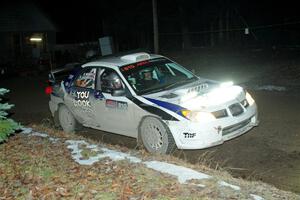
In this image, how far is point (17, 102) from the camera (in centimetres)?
1442

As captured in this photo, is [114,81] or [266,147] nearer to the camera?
[266,147]

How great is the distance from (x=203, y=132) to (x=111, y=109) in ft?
6.62

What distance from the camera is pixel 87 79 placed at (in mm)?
8625

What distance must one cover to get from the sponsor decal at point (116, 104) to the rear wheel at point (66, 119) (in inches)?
56.8

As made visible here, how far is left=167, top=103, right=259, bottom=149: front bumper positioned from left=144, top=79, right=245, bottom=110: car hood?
0.28m

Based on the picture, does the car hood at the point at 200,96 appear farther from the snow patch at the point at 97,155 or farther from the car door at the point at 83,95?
the car door at the point at 83,95

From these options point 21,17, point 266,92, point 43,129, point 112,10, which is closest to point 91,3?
Result: point 112,10

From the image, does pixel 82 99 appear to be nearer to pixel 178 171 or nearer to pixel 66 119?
pixel 66 119

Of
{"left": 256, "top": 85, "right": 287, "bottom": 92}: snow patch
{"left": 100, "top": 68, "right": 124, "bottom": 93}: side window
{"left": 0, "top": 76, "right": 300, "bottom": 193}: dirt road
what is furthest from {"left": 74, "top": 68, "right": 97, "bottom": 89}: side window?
{"left": 256, "top": 85, "right": 287, "bottom": 92}: snow patch

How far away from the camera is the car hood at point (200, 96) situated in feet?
22.6

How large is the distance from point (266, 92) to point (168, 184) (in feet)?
26.4

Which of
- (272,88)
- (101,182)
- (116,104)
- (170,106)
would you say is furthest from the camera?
(272,88)

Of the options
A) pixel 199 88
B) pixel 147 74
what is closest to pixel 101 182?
pixel 199 88

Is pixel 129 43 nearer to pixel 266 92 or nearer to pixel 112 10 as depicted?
pixel 112 10
